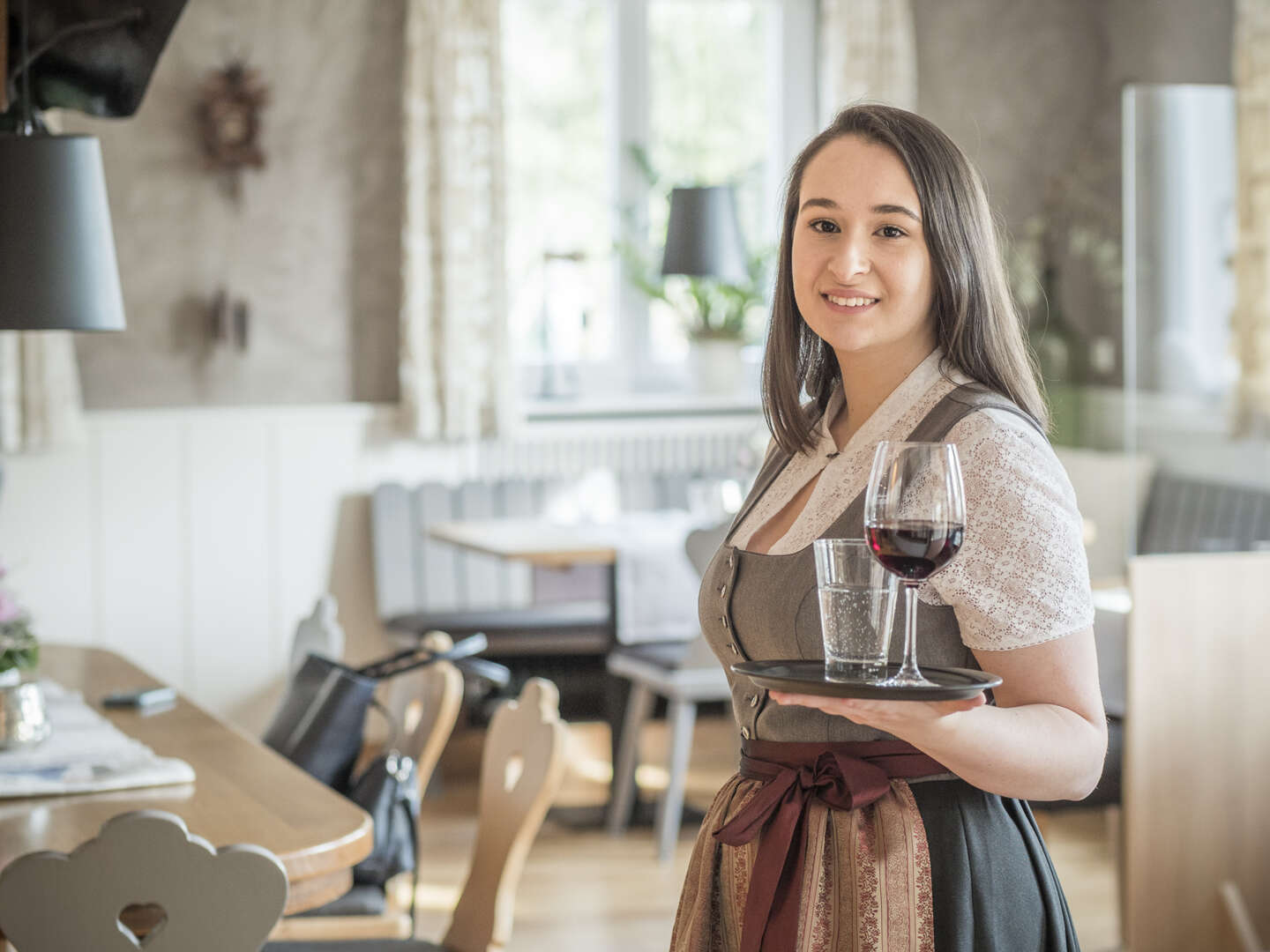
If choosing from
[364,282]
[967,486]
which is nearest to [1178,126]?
[364,282]

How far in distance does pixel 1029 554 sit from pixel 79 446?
4.17 m

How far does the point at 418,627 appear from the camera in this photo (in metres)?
4.99

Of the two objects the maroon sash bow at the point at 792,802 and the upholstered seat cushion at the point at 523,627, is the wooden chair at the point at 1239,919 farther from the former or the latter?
the upholstered seat cushion at the point at 523,627

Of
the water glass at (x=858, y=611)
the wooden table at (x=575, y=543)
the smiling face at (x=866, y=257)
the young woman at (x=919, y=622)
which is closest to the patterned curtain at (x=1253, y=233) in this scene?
the wooden table at (x=575, y=543)

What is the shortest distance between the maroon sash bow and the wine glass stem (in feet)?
0.61

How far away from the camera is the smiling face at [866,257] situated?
4.53 ft

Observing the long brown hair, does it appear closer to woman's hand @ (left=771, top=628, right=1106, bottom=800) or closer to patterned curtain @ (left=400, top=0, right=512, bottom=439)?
woman's hand @ (left=771, top=628, right=1106, bottom=800)

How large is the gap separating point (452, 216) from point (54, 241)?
353 cm

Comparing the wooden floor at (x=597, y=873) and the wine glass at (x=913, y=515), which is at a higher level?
the wine glass at (x=913, y=515)

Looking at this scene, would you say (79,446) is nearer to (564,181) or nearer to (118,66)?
(564,181)

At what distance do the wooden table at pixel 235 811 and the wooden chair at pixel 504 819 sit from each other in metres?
0.26

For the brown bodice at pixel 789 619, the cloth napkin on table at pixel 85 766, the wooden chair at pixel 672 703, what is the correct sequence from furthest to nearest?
the wooden chair at pixel 672 703 → the cloth napkin on table at pixel 85 766 → the brown bodice at pixel 789 619

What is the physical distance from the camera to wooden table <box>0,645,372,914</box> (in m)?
1.82

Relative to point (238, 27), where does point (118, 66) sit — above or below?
below
